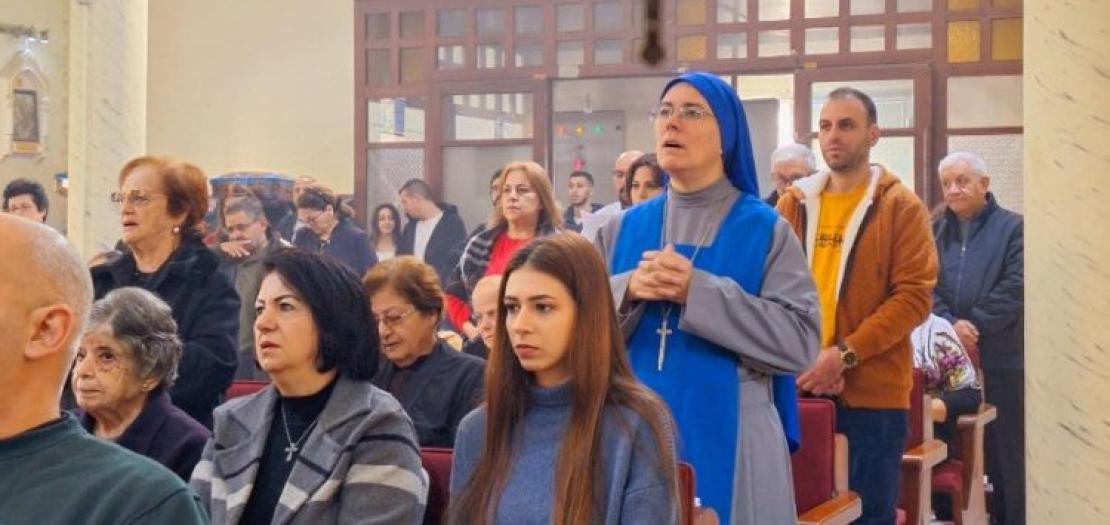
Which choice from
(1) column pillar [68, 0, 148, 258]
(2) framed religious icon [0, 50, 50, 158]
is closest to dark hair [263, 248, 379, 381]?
(1) column pillar [68, 0, 148, 258]

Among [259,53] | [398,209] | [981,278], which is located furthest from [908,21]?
[259,53]

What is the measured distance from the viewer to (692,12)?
9352 millimetres

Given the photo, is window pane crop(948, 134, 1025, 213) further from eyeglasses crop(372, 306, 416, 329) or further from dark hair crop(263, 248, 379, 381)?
dark hair crop(263, 248, 379, 381)

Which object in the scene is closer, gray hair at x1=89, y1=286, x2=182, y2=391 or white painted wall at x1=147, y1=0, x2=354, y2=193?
gray hair at x1=89, y1=286, x2=182, y2=391

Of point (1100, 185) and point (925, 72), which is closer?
point (1100, 185)

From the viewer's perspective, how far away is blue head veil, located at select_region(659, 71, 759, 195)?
3.19 metres

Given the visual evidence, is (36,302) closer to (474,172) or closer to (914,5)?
(914,5)

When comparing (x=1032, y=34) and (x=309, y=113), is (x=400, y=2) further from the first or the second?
(x=1032, y=34)

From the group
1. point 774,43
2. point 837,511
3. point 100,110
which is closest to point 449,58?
point 774,43

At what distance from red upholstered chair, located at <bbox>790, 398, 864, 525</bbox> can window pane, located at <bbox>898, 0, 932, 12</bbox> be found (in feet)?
17.6

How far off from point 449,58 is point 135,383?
6.82 metres

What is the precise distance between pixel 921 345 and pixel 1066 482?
4.44 feet

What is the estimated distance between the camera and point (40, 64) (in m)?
10.6

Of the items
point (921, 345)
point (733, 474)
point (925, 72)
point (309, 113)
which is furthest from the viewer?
point (309, 113)
